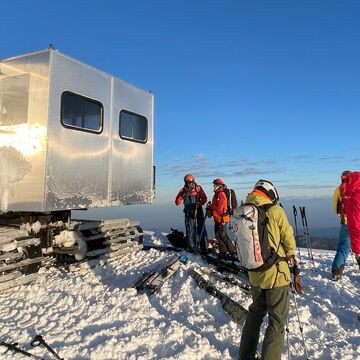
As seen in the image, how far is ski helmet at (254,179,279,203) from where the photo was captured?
4.56m

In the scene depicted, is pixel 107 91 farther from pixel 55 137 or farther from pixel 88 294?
pixel 88 294

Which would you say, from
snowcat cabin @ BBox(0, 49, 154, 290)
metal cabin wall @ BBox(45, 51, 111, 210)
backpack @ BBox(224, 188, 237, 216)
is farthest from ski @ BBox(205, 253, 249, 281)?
metal cabin wall @ BBox(45, 51, 111, 210)

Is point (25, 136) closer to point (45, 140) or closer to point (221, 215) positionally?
point (45, 140)

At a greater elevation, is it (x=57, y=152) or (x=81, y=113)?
(x=81, y=113)

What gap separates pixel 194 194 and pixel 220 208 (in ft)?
3.26

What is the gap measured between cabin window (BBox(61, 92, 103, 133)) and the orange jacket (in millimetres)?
3668

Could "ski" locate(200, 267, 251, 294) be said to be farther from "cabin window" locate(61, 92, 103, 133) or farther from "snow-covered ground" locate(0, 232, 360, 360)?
"cabin window" locate(61, 92, 103, 133)

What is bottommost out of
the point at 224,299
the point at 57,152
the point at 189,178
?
the point at 224,299

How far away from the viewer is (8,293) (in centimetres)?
678

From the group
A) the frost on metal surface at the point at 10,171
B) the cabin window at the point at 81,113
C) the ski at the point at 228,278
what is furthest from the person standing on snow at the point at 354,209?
the frost on metal surface at the point at 10,171

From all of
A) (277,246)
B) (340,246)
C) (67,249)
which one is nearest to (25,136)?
(67,249)

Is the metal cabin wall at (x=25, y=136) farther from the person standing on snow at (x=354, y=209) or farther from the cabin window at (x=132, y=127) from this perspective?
the person standing on snow at (x=354, y=209)

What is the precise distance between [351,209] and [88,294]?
4.99 meters

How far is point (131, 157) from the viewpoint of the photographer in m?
9.52
